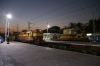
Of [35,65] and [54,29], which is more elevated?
[54,29]

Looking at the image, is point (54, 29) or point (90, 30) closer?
point (90, 30)

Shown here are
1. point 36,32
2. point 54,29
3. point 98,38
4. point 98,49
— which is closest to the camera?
point 98,49

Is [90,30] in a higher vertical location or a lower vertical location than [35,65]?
higher

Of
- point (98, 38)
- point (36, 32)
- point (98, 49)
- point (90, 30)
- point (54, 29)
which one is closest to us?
point (98, 49)

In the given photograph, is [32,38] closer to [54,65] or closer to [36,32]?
[36,32]

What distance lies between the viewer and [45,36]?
205ft

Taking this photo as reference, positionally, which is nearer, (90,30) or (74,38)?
(74,38)

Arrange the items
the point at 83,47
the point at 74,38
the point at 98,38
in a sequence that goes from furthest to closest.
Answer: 1. the point at 74,38
2. the point at 98,38
3. the point at 83,47

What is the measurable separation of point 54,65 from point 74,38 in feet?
165

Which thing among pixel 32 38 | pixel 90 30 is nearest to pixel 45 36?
pixel 90 30

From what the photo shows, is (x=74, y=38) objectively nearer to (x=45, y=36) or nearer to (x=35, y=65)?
(x=45, y=36)

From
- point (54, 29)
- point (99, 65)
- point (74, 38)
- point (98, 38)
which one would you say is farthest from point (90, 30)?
point (99, 65)

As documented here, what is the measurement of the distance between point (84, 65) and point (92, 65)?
1.55 feet

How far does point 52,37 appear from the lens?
6544 centimetres
